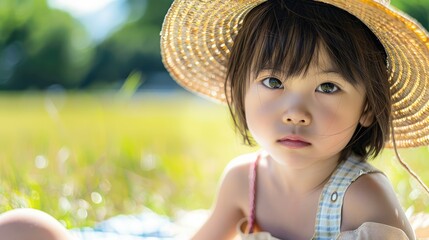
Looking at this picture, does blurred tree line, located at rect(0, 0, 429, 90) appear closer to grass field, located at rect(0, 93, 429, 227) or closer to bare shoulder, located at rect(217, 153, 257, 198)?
grass field, located at rect(0, 93, 429, 227)

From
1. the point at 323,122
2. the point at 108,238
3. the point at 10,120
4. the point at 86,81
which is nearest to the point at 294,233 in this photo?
the point at 323,122

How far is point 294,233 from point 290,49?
483 mm

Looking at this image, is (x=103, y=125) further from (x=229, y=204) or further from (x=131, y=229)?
(x=229, y=204)

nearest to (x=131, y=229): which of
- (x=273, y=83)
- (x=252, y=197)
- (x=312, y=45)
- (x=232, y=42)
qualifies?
(x=252, y=197)

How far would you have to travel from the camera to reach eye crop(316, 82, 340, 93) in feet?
5.98

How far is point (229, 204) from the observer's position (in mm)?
2219

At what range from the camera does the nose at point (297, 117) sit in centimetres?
178

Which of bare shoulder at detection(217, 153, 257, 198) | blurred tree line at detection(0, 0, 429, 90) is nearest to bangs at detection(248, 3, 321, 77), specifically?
bare shoulder at detection(217, 153, 257, 198)

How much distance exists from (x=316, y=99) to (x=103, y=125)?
3.82 metres

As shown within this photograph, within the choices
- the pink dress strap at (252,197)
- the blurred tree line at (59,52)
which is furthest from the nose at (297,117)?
the blurred tree line at (59,52)

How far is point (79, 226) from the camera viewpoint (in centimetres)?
250

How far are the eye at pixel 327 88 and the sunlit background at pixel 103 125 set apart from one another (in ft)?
2.76

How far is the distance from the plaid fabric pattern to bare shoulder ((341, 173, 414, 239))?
0.01 metres

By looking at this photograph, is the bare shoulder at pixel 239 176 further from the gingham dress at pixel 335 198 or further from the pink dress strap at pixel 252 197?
the gingham dress at pixel 335 198
